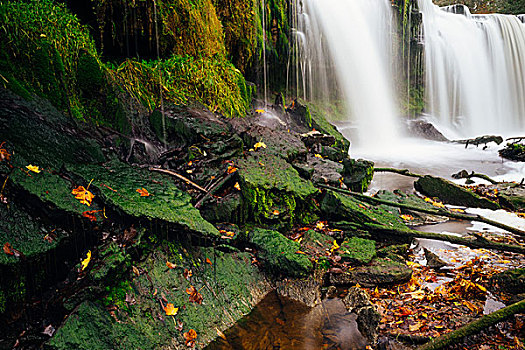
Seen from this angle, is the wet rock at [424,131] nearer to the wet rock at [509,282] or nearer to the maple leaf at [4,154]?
the wet rock at [509,282]

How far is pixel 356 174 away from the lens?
523cm

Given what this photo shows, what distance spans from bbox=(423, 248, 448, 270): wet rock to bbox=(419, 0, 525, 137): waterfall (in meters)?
14.9

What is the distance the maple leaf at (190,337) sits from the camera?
2148 mm

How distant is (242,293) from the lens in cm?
260

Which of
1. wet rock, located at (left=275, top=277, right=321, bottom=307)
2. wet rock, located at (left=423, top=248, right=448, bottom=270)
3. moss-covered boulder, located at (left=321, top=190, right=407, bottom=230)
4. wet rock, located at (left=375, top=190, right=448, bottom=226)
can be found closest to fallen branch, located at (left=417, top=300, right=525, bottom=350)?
wet rock, located at (left=275, top=277, right=321, bottom=307)

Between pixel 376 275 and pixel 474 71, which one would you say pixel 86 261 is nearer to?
pixel 376 275

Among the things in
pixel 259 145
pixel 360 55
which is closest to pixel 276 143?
pixel 259 145

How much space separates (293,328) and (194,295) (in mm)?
777

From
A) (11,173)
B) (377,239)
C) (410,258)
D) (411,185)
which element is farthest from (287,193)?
(411,185)

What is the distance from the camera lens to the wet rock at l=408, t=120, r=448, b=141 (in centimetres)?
1321

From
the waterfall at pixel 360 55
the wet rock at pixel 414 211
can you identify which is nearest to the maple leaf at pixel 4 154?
the wet rock at pixel 414 211

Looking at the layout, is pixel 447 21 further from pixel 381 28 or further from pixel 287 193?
pixel 287 193

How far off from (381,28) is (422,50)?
314 centimetres

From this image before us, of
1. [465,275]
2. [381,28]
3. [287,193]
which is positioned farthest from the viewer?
[381,28]
